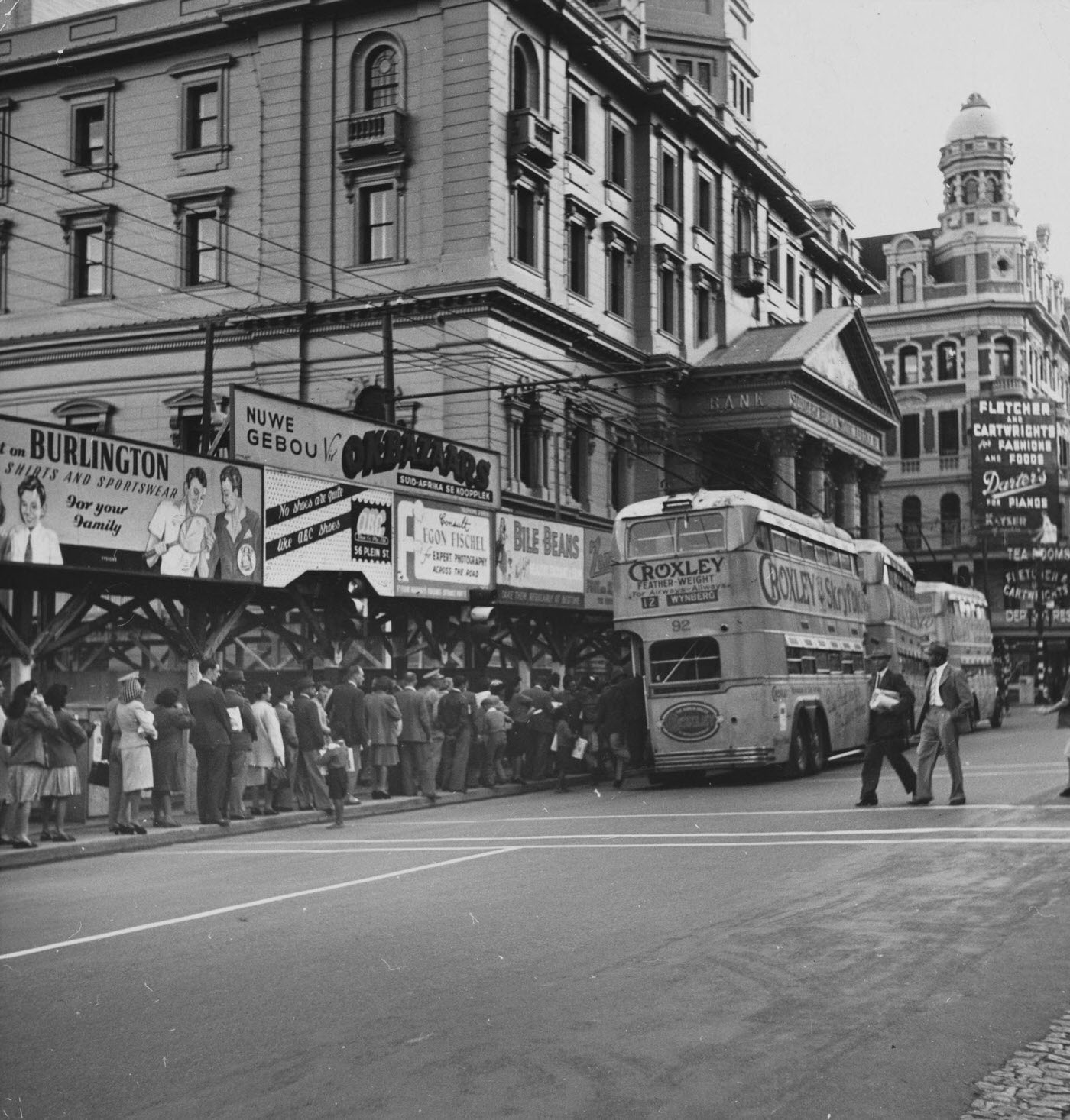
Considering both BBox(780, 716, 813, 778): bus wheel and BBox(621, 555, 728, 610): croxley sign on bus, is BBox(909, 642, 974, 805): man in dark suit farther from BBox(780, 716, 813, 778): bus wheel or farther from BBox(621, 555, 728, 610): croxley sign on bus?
BBox(780, 716, 813, 778): bus wheel

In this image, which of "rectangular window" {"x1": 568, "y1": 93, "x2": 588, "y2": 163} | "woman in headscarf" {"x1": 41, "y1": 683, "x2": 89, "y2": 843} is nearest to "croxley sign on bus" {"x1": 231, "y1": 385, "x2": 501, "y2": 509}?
"woman in headscarf" {"x1": 41, "y1": 683, "x2": 89, "y2": 843}

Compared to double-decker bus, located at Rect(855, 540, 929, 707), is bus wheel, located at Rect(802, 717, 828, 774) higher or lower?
lower

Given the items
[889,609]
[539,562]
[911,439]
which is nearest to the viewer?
[539,562]

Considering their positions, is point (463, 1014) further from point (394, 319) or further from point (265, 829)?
point (394, 319)

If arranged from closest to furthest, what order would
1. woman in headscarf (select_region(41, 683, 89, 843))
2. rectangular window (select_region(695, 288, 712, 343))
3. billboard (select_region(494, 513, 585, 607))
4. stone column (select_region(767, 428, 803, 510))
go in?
woman in headscarf (select_region(41, 683, 89, 843))
billboard (select_region(494, 513, 585, 607))
stone column (select_region(767, 428, 803, 510))
rectangular window (select_region(695, 288, 712, 343))

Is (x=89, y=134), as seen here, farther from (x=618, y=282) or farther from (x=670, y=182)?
(x=670, y=182)

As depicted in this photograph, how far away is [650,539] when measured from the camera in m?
25.2

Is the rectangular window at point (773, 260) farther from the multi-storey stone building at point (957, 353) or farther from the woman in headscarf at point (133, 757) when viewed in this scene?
the woman in headscarf at point (133, 757)

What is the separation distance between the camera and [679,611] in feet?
80.7

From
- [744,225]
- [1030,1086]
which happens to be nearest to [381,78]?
[744,225]

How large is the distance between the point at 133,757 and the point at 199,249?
93.4 feet

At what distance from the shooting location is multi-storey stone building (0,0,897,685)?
40844mm

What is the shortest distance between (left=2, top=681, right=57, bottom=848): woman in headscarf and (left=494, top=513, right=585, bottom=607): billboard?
1317 cm

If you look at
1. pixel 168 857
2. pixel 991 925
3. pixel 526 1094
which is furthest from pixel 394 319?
pixel 526 1094
